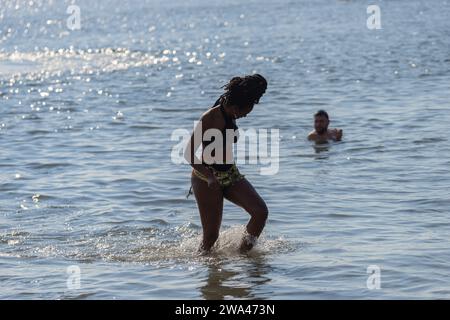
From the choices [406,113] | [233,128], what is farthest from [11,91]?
[233,128]

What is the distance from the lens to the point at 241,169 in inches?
605

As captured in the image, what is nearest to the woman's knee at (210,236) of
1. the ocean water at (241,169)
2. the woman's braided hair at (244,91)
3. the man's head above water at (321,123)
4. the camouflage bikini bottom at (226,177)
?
the ocean water at (241,169)

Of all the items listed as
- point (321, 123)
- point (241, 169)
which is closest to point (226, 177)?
point (241, 169)

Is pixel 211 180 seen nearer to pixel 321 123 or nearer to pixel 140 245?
pixel 140 245

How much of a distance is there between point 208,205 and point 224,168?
0.39 m

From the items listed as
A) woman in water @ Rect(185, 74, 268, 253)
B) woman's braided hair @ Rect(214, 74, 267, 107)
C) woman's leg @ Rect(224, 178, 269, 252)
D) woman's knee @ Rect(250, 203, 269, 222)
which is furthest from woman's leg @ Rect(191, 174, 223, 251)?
woman's braided hair @ Rect(214, 74, 267, 107)

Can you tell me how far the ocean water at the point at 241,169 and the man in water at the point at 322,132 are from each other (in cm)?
18

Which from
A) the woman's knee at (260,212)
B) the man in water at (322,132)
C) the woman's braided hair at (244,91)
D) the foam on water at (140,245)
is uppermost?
the woman's braided hair at (244,91)

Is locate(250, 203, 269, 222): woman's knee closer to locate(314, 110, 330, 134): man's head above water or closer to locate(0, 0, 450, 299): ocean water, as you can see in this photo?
locate(0, 0, 450, 299): ocean water

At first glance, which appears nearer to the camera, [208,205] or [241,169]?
[208,205]

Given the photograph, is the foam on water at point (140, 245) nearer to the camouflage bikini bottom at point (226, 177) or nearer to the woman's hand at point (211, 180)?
the camouflage bikini bottom at point (226, 177)

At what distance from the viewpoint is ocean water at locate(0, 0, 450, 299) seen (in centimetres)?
944

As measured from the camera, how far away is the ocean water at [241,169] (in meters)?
9.44
